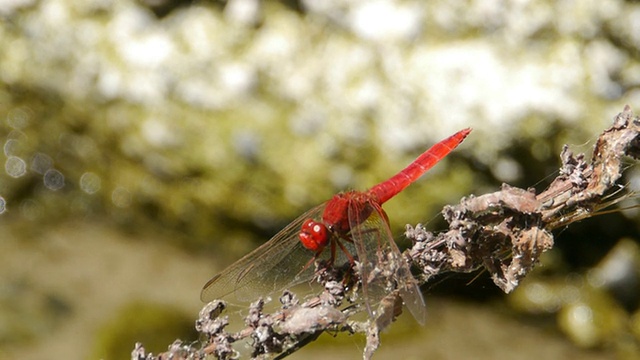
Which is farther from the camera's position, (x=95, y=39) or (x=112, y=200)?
(x=112, y=200)

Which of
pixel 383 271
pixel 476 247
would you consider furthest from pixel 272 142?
pixel 476 247

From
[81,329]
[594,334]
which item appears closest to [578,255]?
[594,334]

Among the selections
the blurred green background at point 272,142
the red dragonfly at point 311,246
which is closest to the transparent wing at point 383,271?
the red dragonfly at point 311,246

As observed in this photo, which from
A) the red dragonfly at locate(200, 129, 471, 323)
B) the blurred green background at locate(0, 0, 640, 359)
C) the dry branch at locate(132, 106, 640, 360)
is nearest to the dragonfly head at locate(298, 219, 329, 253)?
the red dragonfly at locate(200, 129, 471, 323)

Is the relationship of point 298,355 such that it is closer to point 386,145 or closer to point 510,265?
point 386,145

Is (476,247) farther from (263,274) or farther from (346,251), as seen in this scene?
(263,274)

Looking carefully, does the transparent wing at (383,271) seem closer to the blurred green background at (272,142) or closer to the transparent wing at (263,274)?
the transparent wing at (263,274)
